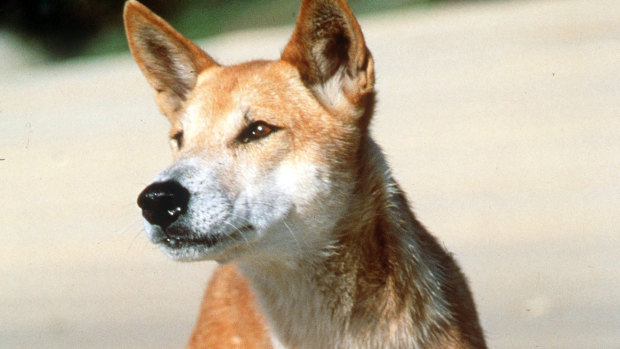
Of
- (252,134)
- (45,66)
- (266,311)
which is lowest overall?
(45,66)

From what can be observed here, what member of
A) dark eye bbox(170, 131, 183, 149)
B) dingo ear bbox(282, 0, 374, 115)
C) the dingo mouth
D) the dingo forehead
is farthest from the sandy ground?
dingo ear bbox(282, 0, 374, 115)

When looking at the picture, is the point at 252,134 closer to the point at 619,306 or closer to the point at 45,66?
the point at 619,306

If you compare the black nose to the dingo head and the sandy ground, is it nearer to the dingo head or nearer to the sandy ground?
the dingo head

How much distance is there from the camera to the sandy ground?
6094 millimetres

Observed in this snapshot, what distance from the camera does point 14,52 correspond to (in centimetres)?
1798

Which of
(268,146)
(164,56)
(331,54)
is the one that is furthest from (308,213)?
(164,56)

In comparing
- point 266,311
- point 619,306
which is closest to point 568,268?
point 619,306

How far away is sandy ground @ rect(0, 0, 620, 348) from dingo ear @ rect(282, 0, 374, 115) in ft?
A: 3.04

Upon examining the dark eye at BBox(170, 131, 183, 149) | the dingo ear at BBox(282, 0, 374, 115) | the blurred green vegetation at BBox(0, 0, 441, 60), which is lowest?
the blurred green vegetation at BBox(0, 0, 441, 60)

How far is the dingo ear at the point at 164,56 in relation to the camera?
3.86 m

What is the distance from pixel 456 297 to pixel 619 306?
8.00ft

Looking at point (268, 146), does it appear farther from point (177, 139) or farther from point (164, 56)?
point (164, 56)

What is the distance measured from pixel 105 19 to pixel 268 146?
15.9 metres

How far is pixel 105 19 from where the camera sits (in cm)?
1845
